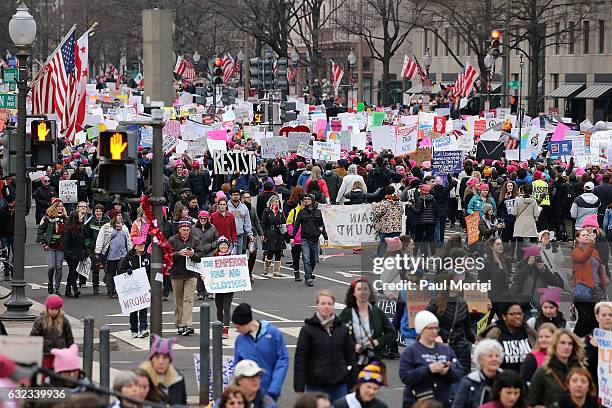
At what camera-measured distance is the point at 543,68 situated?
83062 mm

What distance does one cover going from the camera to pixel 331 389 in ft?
41.5

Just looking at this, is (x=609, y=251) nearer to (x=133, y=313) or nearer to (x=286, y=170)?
(x=133, y=313)

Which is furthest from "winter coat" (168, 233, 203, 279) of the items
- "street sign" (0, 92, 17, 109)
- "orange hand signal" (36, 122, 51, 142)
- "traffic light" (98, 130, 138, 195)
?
"street sign" (0, 92, 17, 109)

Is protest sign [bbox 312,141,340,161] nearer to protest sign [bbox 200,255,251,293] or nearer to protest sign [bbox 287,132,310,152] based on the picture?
protest sign [bbox 287,132,310,152]

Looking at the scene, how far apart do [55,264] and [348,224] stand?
5.20m

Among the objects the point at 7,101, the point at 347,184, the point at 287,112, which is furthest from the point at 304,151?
the point at 7,101

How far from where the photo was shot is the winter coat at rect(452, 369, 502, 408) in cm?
1145

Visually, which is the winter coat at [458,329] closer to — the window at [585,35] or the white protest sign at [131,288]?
the white protest sign at [131,288]

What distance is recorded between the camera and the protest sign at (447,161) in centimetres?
3428

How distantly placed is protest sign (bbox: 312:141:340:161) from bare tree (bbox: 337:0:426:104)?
3714 centimetres

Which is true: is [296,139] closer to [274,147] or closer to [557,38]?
[274,147]

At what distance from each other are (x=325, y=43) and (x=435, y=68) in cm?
1225

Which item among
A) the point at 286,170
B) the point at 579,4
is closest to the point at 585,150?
the point at 286,170

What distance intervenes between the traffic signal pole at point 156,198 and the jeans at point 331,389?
8.80 ft
